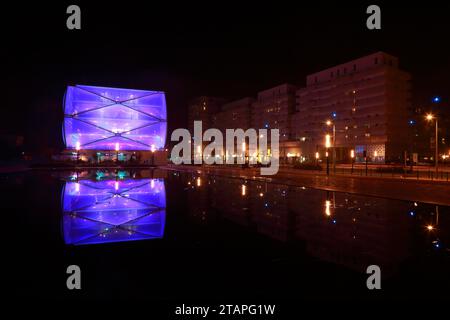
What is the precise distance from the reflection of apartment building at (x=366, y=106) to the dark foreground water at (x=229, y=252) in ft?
204

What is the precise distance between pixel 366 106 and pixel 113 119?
60.8m

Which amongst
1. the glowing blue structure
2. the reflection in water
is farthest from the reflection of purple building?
the glowing blue structure

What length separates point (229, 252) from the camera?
7.27 meters

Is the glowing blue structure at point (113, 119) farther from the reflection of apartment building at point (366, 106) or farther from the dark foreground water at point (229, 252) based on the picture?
the dark foreground water at point (229, 252)

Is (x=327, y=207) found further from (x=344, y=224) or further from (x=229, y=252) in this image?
(x=229, y=252)

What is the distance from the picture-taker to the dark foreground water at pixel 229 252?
5.30 m

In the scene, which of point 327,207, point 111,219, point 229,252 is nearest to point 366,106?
point 327,207

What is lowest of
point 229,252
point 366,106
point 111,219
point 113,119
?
point 229,252

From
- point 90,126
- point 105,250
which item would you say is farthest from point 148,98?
point 105,250

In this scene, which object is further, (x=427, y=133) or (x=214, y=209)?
(x=427, y=133)

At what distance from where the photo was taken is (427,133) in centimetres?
8719

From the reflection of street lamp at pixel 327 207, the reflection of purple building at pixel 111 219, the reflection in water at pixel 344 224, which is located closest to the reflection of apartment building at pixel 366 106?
the reflection of street lamp at pixel 327 207
